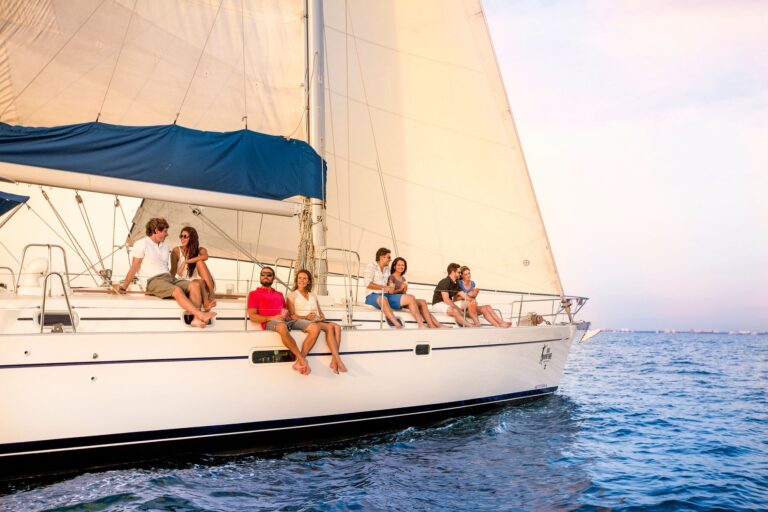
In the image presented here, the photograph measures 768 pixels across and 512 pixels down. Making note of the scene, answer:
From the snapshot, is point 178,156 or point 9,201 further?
point 178,156

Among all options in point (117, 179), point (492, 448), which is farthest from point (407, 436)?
point (117, 179)

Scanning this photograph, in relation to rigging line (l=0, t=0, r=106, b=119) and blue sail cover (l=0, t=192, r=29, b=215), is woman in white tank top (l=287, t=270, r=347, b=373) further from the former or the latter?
rigging line (l=0, t=0, r=106, b=119)

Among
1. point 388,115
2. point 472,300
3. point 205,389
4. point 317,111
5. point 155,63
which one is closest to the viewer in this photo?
point 205,389

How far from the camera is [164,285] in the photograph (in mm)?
6625

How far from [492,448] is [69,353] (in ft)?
14.9

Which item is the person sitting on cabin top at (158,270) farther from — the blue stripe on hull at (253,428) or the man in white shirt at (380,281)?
the man in white shirt at (380,281)

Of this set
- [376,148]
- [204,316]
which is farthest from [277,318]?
[376,148]

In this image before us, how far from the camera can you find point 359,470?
6.05 metres

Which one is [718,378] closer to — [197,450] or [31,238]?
[197,450]

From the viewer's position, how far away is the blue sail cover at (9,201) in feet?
21.9

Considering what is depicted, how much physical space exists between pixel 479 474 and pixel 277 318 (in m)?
2.59

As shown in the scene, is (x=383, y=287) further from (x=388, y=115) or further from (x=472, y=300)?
(x=388, y=115)

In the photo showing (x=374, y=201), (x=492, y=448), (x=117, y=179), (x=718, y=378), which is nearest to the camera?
(x=117, y=179)

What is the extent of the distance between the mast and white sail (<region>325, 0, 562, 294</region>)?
114 cm
